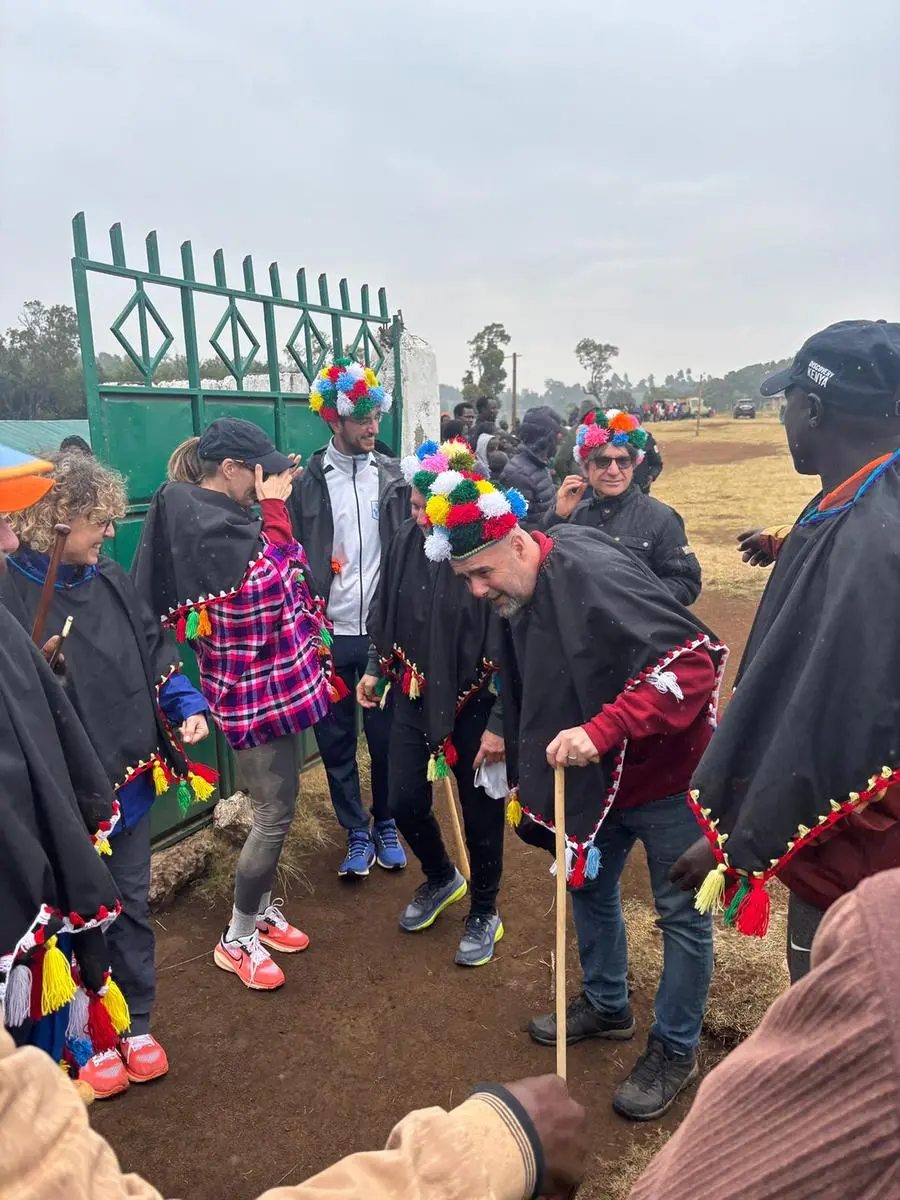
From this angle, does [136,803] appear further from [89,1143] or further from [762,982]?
[762,982]

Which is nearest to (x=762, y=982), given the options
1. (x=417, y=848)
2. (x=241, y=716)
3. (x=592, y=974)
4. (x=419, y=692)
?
(x=592, y=974)

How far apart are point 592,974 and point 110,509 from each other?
2.50 meters

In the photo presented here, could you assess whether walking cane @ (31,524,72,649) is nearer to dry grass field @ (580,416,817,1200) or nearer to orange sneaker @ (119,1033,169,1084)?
orange sneaker @ (119,1033,169,1084)

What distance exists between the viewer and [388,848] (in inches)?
183

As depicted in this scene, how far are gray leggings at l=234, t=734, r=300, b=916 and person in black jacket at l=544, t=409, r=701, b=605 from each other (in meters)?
2.06

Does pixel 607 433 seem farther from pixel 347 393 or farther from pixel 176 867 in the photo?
pixel 176 867

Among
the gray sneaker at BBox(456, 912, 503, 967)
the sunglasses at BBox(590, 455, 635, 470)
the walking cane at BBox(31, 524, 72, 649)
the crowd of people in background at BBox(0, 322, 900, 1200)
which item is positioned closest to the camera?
the crowd of people in background at BBox(0, 322, 900, 1200)

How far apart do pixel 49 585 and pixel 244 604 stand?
3.27 ft

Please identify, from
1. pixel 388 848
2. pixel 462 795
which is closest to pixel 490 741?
pixel 462 795

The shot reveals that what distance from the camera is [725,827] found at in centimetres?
214

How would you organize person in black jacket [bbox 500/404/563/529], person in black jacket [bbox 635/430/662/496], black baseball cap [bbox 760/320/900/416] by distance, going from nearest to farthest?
black baseball cap [bbox 760/320/900/416], person in black jacket [bbox 635/430/662/496], person in black jacket [bbox 500/404/563/529]

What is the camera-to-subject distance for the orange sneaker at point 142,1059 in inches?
124

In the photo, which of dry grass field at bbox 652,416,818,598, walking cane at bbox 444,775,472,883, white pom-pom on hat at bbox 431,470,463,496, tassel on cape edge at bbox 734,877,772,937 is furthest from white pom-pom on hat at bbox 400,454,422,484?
dry grass field at bbox 652,416,818,598

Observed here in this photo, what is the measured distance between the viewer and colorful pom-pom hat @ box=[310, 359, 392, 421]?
4301 millimetres
